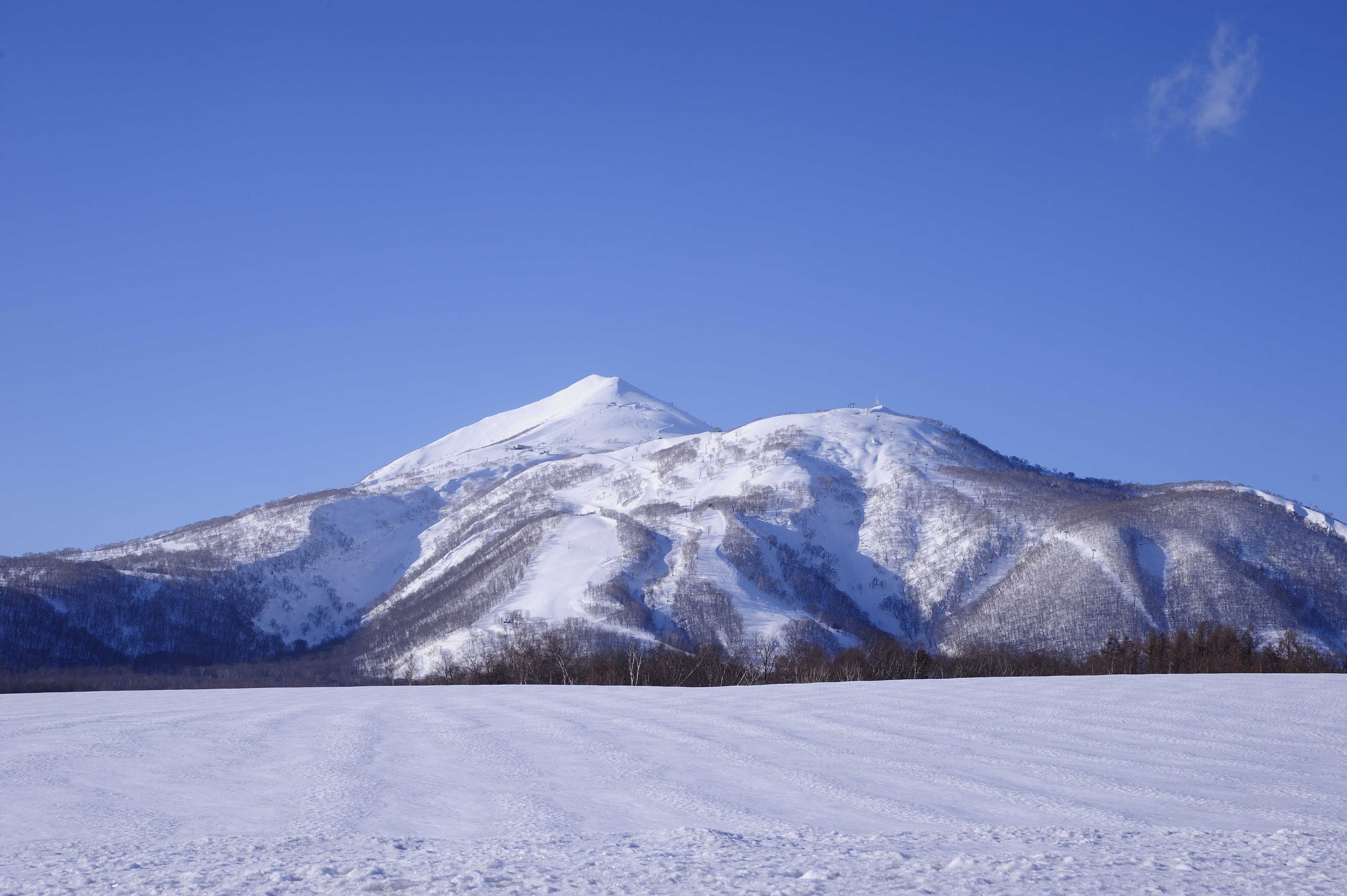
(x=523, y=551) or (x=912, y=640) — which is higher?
(x=523, y=551)

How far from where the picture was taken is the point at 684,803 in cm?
1100

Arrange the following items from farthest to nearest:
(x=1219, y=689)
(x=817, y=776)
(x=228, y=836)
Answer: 1. (x=1219, y=689)
2. (x=817, y=776)
3. (x=228, y=836)

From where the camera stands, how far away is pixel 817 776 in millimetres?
12648

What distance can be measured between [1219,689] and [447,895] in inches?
962

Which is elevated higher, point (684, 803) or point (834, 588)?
point (834, 588)

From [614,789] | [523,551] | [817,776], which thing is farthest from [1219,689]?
[523,551]

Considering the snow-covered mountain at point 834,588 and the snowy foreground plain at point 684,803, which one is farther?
the snow-covered mountain at point 834,588

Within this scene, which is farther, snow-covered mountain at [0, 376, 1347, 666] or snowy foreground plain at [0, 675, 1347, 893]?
snow-covered mountain at [0, 376, 1347, 666]

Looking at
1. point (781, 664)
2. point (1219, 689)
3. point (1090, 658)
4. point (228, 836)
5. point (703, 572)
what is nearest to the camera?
point (228, 836)

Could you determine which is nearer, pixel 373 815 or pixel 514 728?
pixel 373 815

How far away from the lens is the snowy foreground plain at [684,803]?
8156 millimetres

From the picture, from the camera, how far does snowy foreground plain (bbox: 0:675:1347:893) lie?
8156mm

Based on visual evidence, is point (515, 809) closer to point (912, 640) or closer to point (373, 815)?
point (373, 815)

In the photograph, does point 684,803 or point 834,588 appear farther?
point 834,588
